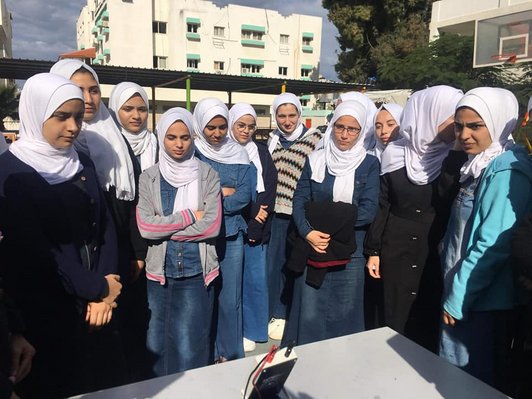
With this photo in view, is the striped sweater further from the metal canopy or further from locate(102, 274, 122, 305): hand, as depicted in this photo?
the metal canopy

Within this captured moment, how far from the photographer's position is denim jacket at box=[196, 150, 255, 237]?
9.21 feet

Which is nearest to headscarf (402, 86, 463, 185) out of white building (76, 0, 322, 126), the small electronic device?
the small electronic device

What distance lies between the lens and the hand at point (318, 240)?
8.25ft

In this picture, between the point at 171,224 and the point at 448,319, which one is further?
the point at 171,224

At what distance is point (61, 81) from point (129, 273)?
1051 millimetres

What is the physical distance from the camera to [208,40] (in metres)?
33.6

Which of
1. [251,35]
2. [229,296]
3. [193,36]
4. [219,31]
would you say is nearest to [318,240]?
[229,296]

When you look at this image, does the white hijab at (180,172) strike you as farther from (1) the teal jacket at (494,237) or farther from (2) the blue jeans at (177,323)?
(1) the teal jacket at (494,237)

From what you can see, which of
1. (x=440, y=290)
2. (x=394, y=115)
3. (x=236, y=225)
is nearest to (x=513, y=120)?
(x=440, y=290)

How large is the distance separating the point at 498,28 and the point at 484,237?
43.8ft

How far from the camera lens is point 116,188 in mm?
2305

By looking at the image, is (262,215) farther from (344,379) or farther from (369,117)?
(344,379)

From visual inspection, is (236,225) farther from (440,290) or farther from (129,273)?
(440,290)

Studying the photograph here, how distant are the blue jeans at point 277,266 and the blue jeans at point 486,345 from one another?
1.71 meters
